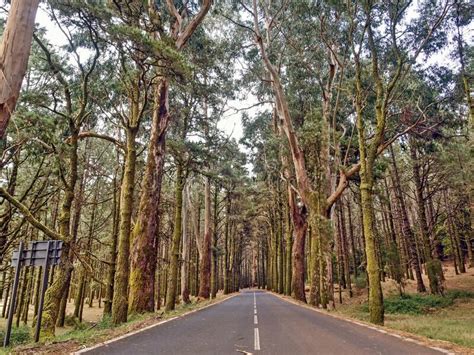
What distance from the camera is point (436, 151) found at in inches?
757

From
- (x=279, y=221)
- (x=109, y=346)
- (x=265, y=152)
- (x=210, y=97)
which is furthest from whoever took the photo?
(x=279, y=221)

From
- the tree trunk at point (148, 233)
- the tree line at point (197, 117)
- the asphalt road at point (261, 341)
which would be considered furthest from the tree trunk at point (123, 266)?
the tree trunk at point (148, 233)

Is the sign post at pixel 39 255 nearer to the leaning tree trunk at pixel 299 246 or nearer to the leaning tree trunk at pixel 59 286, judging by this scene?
the leaning tree trunk at pixel 59 286

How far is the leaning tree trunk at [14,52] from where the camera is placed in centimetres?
511

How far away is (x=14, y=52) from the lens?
5281 millimetres

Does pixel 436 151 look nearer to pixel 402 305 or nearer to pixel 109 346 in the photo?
pixel 402 305

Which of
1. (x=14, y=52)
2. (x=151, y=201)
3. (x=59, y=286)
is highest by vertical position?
(x=14, y=52)

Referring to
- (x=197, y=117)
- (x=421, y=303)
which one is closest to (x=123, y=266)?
(x=197, y=117)

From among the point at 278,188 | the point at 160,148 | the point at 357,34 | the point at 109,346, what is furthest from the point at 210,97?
the point at 109,346

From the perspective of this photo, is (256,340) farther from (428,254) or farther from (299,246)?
(299,246)

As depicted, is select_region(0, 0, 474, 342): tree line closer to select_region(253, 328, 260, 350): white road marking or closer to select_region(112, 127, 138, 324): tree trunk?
select_region(112, 127, 138, 324): tree trunk

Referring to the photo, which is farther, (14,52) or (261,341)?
(261,341)

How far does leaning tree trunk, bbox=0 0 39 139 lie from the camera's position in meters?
5.11

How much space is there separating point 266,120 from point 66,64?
62.0ft
